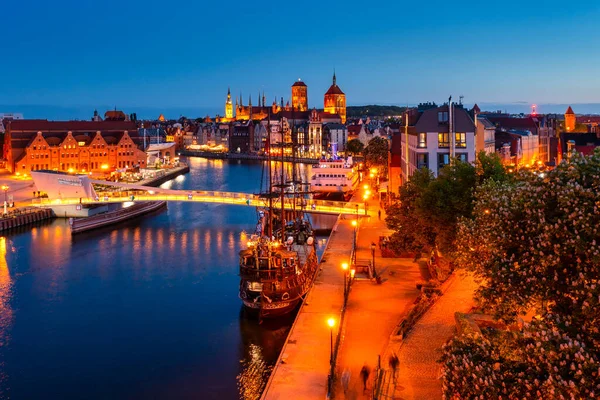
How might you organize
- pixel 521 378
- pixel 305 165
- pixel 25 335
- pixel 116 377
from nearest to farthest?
pixel 521 378
pixel 116 377
pixel 25 335
pixel 305 165

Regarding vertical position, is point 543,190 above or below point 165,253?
above

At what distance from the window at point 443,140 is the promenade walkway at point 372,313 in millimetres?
6518

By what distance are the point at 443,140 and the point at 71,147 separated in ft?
154

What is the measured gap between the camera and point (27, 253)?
2917 cm

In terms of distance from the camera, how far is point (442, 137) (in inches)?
1075

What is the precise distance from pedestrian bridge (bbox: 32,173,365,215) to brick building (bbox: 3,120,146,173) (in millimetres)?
19557

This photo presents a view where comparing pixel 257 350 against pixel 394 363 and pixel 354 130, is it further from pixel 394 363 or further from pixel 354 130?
pixel 354 130

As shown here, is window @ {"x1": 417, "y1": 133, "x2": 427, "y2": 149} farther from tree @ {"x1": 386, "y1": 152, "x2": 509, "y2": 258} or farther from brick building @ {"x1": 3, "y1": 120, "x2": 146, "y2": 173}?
brick building @ {"x1": 3, "y1": 120, "x2": 146, "y2": 173}

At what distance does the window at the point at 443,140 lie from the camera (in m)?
27.1

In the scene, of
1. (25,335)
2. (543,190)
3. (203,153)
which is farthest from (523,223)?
(203,153)

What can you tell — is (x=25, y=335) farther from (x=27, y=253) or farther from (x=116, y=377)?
(x=27, y=253)

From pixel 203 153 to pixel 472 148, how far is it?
90.2 meters

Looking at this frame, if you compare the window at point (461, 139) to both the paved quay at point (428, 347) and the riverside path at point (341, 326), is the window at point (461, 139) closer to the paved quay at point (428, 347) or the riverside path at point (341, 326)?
the riverside path at point (341, 326)

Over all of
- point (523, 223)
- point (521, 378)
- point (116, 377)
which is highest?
point (523, 223)
